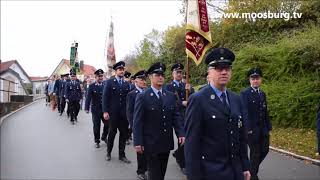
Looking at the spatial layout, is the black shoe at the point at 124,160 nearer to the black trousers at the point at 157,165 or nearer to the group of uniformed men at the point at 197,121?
the group of uniformed men at the point at 197,121

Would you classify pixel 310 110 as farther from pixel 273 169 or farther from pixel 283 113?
pixel 273 169

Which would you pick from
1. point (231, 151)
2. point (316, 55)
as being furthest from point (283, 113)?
point (231, 151)

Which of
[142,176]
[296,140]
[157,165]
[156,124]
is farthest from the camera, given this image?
[296,140]

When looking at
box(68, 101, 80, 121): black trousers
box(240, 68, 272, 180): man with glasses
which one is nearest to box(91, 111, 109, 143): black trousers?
box(240, 68, 272, 180): man with glasses

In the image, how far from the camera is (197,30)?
877cm

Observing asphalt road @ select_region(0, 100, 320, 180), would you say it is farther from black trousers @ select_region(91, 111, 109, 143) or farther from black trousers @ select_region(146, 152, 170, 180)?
black trousers @ select_region(146, 152, 170, 180)

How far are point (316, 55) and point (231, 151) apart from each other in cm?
1181

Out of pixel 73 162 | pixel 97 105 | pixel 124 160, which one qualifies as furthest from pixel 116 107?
pixel 97 105

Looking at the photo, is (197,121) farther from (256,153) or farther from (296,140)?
(296,140)

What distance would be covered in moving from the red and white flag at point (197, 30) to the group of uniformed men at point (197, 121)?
2.20 feet

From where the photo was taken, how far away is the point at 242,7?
2531cm

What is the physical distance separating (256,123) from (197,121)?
3.59 metres

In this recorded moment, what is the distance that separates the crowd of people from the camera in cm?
422

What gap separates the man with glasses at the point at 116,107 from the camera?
981 centimetres
